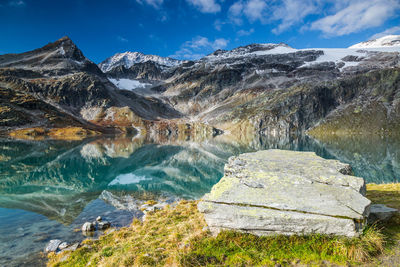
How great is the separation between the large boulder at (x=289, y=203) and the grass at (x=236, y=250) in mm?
334

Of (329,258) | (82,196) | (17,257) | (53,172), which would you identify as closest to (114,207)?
(82,196)

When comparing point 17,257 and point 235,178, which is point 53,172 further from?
point 235,178

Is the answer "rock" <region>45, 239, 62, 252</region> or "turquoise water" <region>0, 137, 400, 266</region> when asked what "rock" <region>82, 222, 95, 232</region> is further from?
"rock" <region>45, 239, 62, 252</region>

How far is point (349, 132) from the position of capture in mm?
179500

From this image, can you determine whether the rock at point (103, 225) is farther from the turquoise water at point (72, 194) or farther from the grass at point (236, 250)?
the grass at point (236, 250)

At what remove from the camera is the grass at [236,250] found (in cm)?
723

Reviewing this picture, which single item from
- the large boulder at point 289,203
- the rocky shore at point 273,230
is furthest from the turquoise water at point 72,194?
the large boulder at point 289,203

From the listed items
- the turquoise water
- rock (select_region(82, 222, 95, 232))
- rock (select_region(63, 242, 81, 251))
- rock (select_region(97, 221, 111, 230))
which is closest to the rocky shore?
rock (select_region(63, 242, 81, 251))

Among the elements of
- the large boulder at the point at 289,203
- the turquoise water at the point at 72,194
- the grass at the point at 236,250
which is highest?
the large boulder at the point at 289,203

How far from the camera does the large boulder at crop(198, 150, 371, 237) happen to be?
7719mm

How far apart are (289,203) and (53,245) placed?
13.0 meters

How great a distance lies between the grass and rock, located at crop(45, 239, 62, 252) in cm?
77

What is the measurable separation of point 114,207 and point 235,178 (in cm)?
1352

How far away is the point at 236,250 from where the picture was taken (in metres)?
7.95
